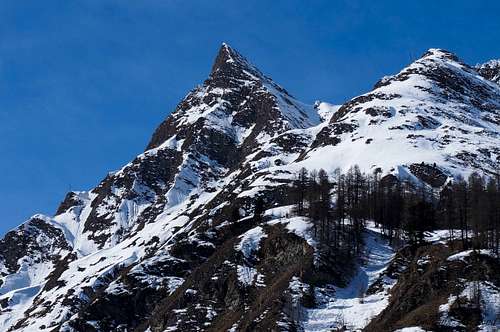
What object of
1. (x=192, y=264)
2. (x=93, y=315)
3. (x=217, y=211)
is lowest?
(x=93, y=315)

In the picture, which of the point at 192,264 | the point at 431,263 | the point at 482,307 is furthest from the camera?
the point at 192,264

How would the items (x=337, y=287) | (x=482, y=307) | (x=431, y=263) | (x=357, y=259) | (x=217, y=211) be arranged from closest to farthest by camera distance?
(x=482, y=307)
(x=431, y=263)
(x=337, y=287)
(x=357, y=259)
(x=217, y=211)

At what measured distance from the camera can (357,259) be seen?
129125 millimetres

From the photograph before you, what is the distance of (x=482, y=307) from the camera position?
308 feet

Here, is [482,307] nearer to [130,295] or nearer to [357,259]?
[357,259]

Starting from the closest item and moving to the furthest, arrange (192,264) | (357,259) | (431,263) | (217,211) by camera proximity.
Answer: (431,263), (357,259), (192,264), (217,211)

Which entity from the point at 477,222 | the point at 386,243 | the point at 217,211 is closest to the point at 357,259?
the point at 386,243

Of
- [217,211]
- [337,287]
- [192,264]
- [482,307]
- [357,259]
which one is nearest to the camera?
[482,307]

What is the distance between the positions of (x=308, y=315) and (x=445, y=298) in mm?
A: 20235

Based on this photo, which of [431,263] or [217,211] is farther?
[217,211]

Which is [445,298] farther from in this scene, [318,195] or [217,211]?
[217,211]

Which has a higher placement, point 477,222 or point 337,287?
point 477,222

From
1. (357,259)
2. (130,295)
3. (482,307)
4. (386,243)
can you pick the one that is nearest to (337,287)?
(357,259)

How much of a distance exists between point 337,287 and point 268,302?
1131cm
